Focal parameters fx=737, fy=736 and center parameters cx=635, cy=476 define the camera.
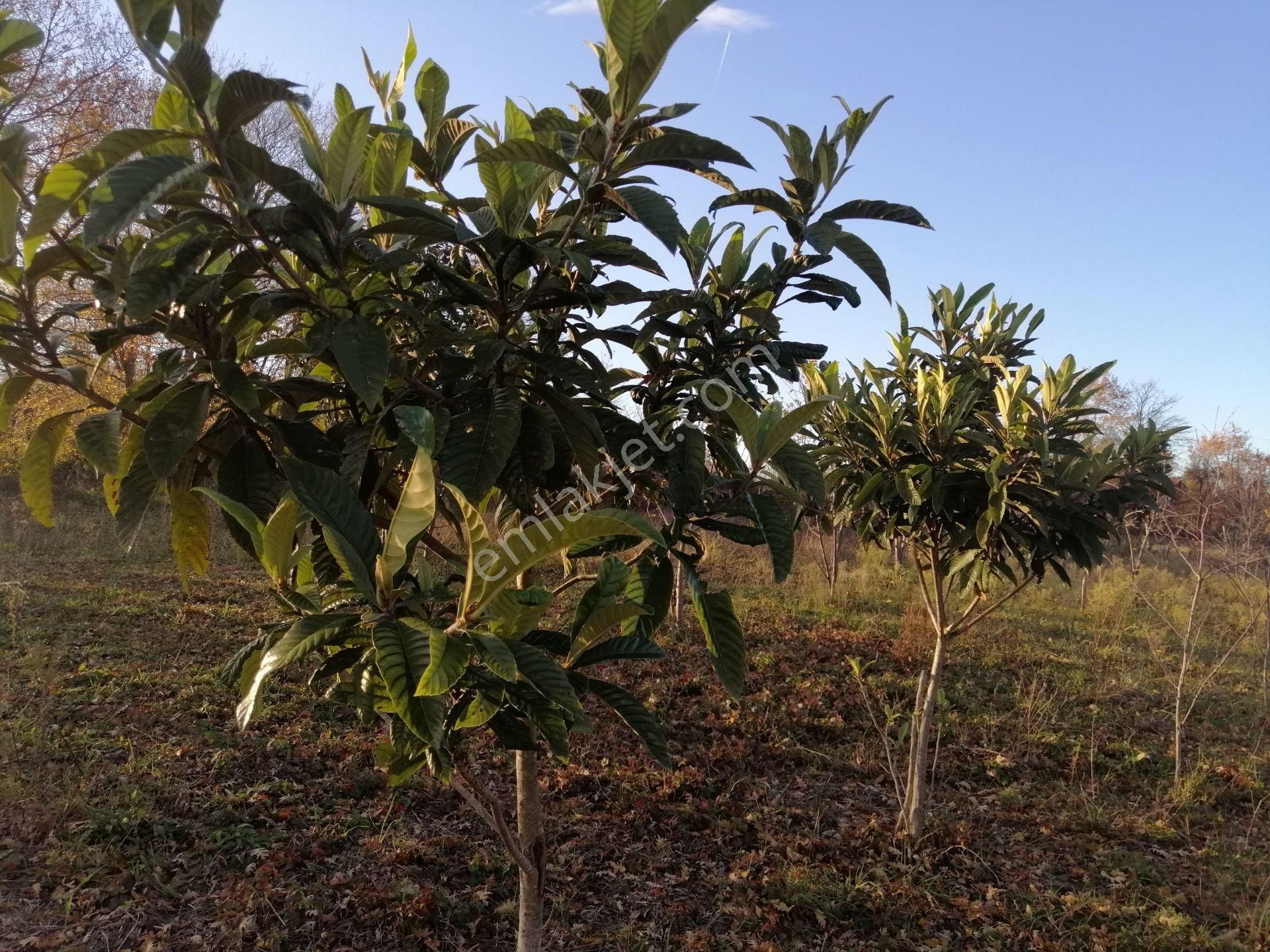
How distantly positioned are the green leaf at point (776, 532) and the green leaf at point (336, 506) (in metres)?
0.79

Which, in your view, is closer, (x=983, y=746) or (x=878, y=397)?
(x=878, y=397)

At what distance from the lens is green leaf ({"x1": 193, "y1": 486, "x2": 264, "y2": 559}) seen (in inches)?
41.1

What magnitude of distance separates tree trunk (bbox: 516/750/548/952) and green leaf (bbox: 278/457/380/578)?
1067 mm

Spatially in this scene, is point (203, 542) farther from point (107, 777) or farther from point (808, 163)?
point (107, 777)

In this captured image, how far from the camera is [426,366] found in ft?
5.31

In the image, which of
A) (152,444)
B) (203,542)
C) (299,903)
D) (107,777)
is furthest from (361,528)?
(107,777)

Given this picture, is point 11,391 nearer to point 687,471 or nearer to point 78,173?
point 78,173

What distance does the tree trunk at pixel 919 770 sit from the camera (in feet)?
12.4

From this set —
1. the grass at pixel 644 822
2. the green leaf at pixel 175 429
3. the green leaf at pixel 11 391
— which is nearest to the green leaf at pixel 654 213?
the green leaf at pixel 175 429

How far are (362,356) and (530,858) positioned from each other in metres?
1.42

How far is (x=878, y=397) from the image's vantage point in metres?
3.60

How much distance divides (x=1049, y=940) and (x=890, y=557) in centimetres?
890

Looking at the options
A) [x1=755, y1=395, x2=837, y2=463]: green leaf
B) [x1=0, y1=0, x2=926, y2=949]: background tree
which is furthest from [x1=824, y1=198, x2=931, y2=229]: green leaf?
[x1=755, y1=395, x2=837, y2=463]: green leaf

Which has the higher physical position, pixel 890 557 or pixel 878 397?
pixel 878 397
